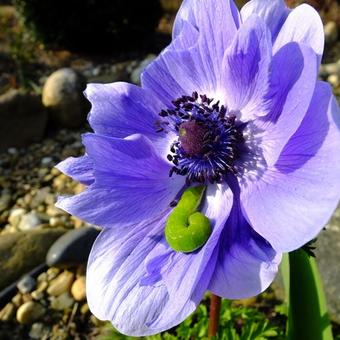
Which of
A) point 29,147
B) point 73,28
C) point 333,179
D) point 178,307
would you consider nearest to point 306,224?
point 333,179

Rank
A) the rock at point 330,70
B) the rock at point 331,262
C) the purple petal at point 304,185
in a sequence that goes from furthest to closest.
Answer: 1. the rock at point 330,70
2. the rock at point 331,262
3. the purple petal at point 304,185

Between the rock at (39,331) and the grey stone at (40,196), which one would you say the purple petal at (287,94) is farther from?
the grey stone at (40,196)

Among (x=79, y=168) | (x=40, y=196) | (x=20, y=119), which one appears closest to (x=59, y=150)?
(x=20, y=119)

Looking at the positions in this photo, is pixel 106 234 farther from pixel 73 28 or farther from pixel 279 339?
pixel 73 28

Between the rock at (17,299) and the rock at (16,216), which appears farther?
the rock at (16,216)

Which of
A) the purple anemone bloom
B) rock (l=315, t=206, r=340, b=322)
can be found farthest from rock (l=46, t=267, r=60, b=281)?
the purple anemone bloom

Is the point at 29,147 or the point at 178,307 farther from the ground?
the point at 178,307

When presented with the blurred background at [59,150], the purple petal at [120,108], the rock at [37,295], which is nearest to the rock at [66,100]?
the blurred background at [59,150]
